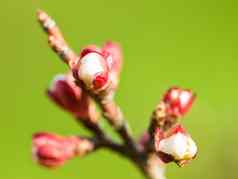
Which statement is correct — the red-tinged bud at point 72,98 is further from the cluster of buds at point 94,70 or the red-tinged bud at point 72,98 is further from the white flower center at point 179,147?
the white flower center at point 179,147

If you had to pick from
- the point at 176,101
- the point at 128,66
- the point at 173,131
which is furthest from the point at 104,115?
the point at 128,66

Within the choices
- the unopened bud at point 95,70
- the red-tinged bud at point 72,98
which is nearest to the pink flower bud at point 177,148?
the unopened bud at point 95,70

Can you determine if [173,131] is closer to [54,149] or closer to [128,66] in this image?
[54,149]

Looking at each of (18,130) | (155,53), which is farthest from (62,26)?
(18,130)

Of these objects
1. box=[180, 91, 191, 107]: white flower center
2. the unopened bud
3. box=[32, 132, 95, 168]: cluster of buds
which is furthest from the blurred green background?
the unopened bud

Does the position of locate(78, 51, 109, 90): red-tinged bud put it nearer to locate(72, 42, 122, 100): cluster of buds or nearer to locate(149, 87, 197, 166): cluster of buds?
locate(72, 42, 122, 100): cluster of buds

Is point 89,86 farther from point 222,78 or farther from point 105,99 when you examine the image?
point 222,78
